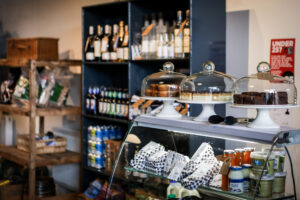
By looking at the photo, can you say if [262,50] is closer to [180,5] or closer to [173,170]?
[180,5]

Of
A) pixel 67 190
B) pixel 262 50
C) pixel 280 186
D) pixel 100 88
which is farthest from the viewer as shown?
pixel 67 190

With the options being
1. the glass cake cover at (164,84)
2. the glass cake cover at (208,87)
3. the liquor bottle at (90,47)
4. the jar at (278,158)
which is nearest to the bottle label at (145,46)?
the liquor bottle at (90,47)

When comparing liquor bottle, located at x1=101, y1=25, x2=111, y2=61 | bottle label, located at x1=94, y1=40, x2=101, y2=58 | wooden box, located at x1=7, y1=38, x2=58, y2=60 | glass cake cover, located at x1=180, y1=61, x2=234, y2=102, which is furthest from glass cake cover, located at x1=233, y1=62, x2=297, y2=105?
wooden box, located at x1=7, y1=38, x2=58, y2=60

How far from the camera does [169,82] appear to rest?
2.55 metres

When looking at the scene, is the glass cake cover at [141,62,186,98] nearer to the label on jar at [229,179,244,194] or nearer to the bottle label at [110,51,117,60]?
→ the label on jar at [229,179,244,194]

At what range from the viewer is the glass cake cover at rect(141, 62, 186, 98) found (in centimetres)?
253

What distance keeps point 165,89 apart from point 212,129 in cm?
54

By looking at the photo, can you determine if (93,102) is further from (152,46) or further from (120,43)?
(152,46)

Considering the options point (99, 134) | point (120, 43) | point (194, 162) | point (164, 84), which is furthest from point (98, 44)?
point (194, 162)

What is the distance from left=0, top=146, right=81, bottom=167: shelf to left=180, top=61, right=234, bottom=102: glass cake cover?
2.43 metres

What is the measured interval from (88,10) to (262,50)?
1.89m

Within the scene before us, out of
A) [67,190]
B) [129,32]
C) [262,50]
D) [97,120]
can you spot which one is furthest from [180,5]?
[67,190]

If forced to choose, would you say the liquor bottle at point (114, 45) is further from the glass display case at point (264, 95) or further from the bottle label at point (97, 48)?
the glass display case at point (264, 95)

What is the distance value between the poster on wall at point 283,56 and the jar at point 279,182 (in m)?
1.29
